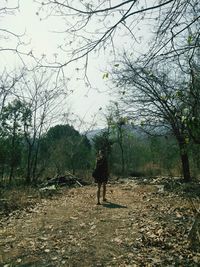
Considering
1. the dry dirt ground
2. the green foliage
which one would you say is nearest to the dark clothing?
the dry dirt ground

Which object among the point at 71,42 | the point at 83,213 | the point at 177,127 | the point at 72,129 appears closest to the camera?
the point at 71,42

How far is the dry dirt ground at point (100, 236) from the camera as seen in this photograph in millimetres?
7375

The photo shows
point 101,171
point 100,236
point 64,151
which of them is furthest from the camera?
point 64,151

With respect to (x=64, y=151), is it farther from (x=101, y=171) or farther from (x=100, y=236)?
(x=100, y=236)

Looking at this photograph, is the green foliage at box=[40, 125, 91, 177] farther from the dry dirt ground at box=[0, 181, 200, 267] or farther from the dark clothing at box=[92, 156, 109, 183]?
the dry dirt ground at box=[0, 181, 200, 267]

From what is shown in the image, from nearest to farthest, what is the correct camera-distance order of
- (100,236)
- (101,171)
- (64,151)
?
(100,236)
(101,171)
(64,151)

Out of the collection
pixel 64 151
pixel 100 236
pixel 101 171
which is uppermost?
pixel 64 151

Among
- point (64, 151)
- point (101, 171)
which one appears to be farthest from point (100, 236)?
point (64, 151)

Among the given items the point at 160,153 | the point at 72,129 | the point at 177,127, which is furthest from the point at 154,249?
the point at 72,129

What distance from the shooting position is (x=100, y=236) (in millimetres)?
8898

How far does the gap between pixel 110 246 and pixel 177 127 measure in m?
13.6

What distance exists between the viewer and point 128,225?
992cm

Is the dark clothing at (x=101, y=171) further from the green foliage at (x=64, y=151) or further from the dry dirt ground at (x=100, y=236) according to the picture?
the green foliage at (x=64, y=151)

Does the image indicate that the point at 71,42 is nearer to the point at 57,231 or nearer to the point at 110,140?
the point at 57,231
